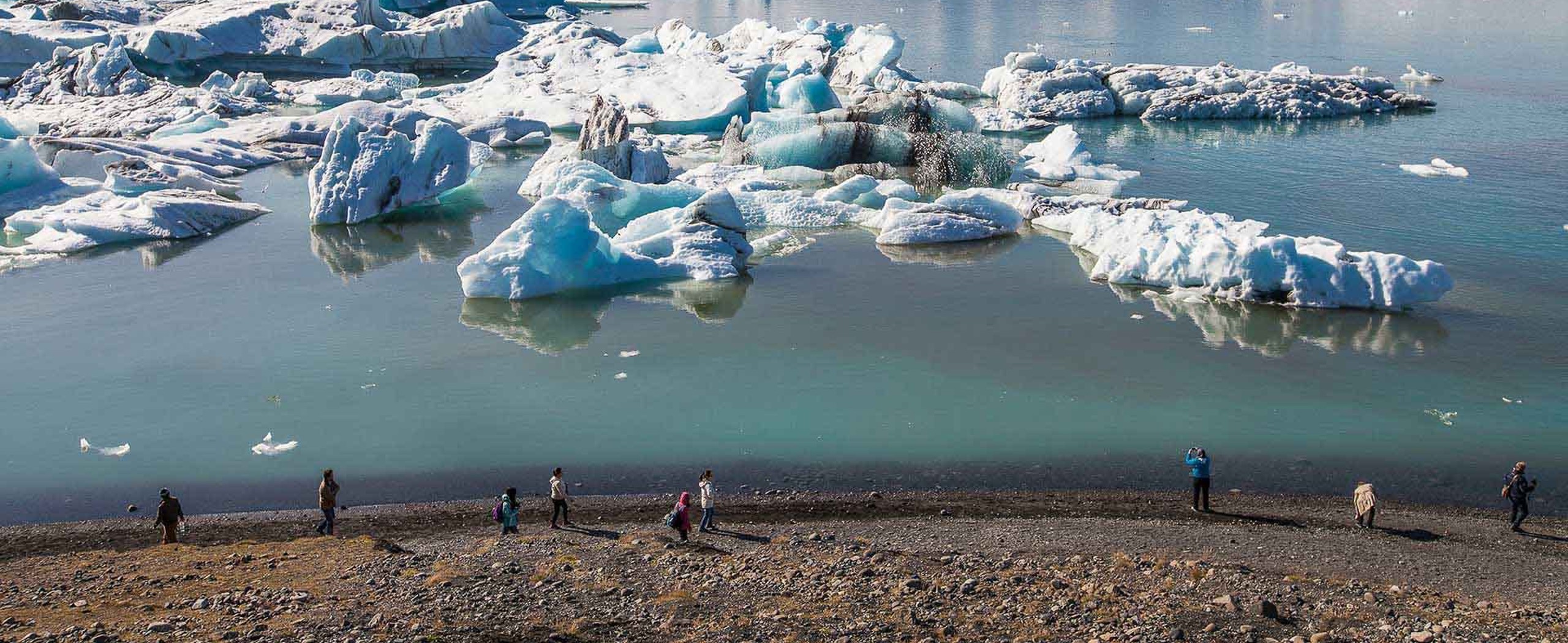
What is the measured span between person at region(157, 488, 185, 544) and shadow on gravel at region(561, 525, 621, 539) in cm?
391

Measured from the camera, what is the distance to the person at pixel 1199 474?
511 inches

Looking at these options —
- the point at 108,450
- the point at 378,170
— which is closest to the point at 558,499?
the point at 108,450

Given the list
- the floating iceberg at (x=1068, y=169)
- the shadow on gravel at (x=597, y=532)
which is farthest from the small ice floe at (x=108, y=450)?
the floating iceberg at (x=1068, y=169)

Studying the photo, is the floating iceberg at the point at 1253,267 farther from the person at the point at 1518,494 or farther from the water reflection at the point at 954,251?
the person at the point at 1518,494

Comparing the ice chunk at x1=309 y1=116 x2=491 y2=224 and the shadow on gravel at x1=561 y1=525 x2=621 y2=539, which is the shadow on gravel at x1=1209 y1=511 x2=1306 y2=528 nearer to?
the shadow on gravel at x1=561 y1=525 x2=621 y2=539

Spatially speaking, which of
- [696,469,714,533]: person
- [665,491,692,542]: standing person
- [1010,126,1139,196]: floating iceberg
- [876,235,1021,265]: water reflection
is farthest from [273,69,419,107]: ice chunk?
[665,491,692,542]: standing person

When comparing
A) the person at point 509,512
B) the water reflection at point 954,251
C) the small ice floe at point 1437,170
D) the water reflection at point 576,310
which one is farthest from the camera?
the small ice floe at point 1437,170

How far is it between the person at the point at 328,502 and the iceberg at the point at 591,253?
28.4 feet

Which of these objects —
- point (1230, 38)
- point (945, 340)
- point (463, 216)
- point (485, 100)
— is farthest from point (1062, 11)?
point (945, 340)

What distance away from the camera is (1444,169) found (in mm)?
30672

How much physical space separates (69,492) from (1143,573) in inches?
467

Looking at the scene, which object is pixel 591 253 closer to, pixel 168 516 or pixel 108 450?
pixel 108 450

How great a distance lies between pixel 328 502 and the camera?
12.5 meters

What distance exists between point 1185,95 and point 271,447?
3397 centimetres
